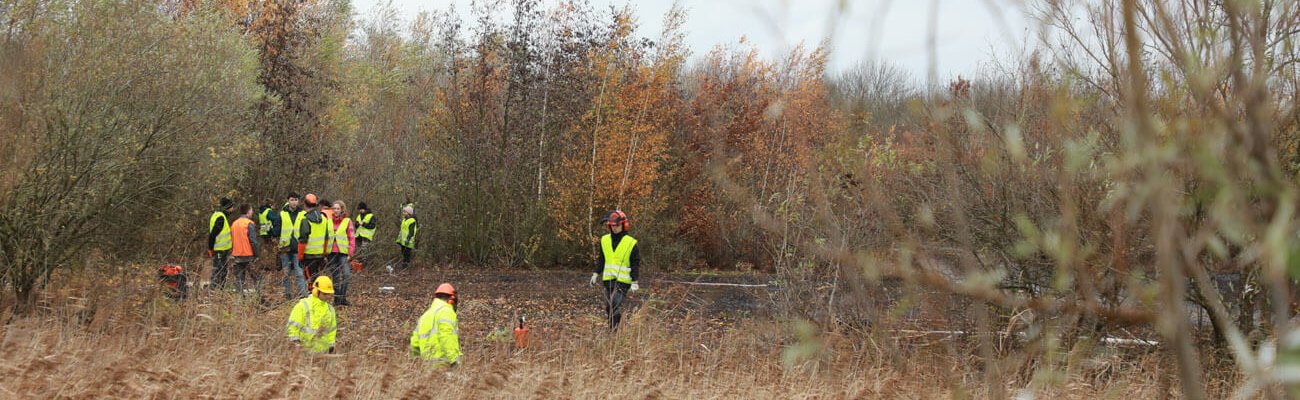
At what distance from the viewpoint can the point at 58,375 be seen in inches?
251

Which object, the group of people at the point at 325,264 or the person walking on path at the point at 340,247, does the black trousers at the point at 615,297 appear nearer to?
the group of people at the point at 325,264

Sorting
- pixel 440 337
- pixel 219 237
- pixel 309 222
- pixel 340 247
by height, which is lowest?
pixel 440 337

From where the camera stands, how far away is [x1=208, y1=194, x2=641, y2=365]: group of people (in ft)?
27.1

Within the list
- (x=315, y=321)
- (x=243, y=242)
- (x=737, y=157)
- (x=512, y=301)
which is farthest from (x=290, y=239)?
(x=737, y=157)

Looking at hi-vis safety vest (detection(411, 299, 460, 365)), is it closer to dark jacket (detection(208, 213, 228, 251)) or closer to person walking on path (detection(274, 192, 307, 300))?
person walking on path (detection(274, 192, 307, 300))

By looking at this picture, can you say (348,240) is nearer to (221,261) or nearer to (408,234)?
(221,261)

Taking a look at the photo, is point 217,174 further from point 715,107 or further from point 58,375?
point 715,107

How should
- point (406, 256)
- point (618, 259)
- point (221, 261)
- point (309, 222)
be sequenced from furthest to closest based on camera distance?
point (406, 256), point (221, 261), point (309, 222), point (618, 259)

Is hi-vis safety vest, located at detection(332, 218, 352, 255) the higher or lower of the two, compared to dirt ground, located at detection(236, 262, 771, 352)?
higher

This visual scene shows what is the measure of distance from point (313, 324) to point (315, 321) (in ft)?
0.11

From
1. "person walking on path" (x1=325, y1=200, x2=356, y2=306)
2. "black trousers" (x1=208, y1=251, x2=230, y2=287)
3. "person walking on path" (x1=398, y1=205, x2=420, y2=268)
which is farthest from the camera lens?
"person walking on path" (x1=398, y1=205, x2=420, y2=268)

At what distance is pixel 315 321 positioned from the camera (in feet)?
28.0

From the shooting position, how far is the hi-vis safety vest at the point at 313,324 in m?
8.33

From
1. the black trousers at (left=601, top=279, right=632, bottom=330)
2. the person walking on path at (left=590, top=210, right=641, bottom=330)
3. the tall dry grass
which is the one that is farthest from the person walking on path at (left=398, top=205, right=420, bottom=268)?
the person walking on path at (left=590, top=210, right=641, bottom=330)
